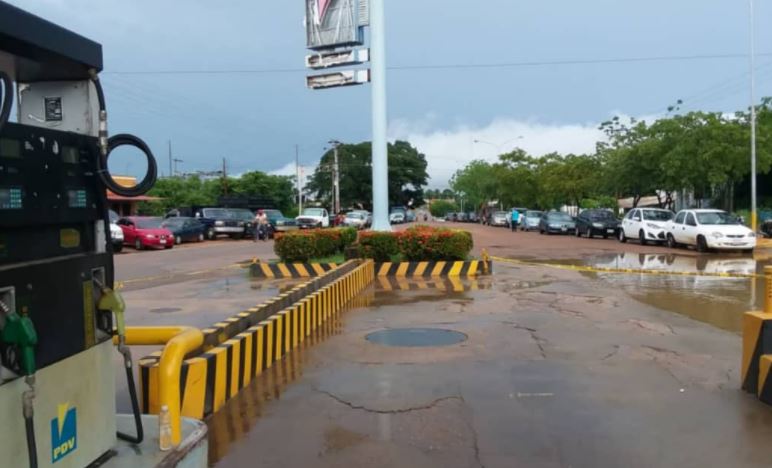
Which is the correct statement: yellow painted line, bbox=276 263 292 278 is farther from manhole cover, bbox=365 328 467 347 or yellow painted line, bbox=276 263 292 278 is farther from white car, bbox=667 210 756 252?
white car, bbox=667 210 756 252

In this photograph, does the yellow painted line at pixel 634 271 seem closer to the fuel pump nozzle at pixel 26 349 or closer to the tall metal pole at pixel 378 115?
the tall metal pole at pixel 378 115

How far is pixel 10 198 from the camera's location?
7.66 ft

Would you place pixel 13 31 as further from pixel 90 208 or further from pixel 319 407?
pixel 319 407

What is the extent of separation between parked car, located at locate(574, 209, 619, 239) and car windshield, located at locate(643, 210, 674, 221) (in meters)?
4.81

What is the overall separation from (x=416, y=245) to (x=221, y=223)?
71.8 feet

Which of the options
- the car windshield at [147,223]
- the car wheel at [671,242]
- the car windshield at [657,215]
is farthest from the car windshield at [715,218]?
the car windshield at [147,223]

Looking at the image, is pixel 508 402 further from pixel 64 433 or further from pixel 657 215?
pixel 657 215

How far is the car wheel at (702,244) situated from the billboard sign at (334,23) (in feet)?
43.5

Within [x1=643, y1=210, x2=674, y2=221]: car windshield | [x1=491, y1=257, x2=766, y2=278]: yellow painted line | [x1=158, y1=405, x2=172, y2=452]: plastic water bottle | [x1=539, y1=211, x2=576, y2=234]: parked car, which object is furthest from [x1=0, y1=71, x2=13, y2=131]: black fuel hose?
[x1=539, y1=211, x2=576, y2=234]: parked car

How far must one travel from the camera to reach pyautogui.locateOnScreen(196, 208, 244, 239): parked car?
118 ft

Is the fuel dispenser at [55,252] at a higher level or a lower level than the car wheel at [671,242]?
higher

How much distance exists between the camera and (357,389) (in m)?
6.03

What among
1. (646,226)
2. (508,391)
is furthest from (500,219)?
(508,391)

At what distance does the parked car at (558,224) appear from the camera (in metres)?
39.6
